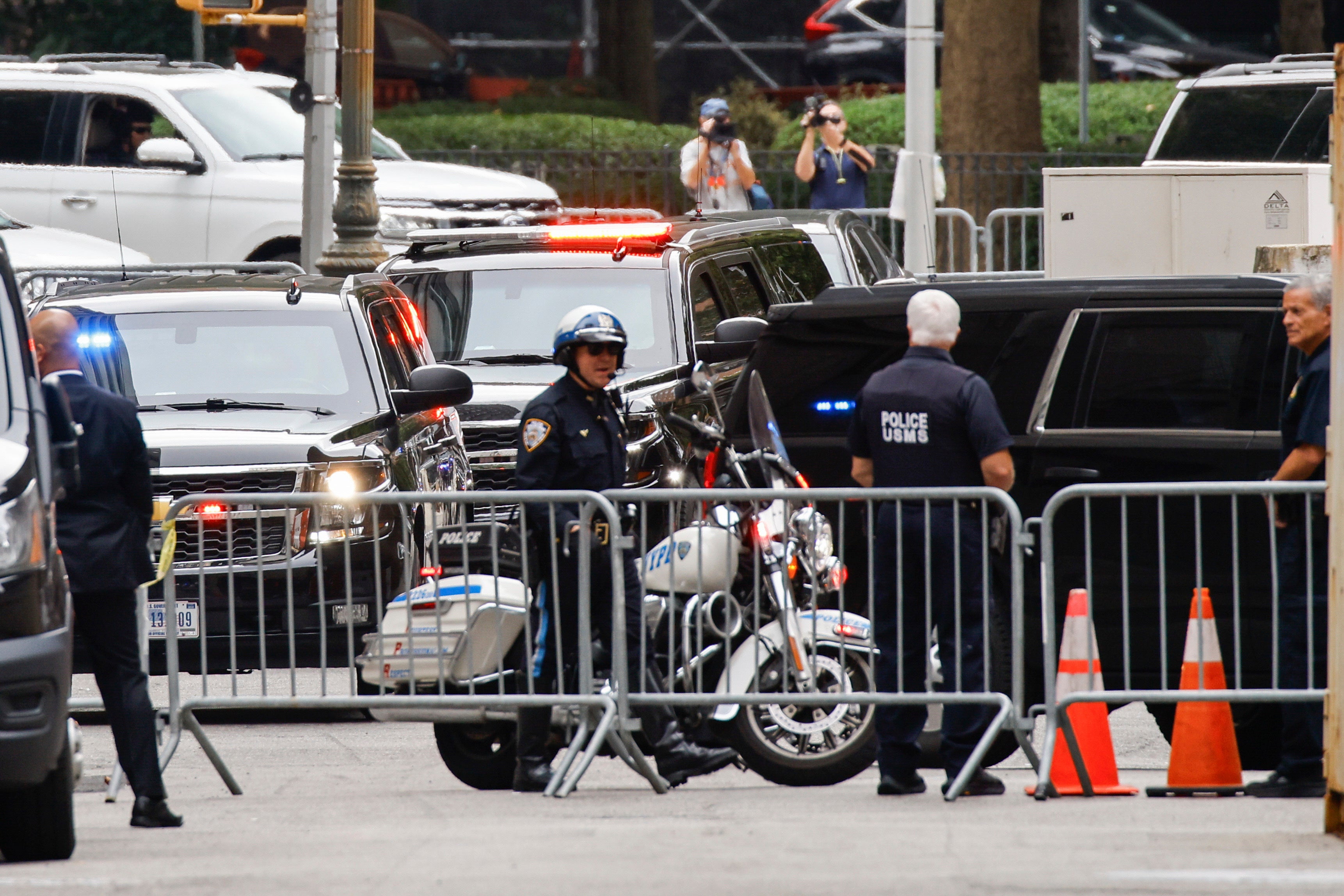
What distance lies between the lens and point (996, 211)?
59.7ft

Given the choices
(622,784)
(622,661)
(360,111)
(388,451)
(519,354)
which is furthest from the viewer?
(360,111)

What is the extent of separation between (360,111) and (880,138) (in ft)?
32.4

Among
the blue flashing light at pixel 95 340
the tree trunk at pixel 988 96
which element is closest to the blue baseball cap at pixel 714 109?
the tree trunk at pixel 988 96

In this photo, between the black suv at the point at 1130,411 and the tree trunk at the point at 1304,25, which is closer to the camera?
the black suv at the point at 1130,411

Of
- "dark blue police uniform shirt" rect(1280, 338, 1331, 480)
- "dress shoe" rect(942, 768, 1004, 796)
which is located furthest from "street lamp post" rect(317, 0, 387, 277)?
"dark blue police uniform shirt" rect(1280, 338, 1331, 480)

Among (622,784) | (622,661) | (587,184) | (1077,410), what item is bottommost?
(622,784)

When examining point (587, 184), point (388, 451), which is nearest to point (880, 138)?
point (587, 184)

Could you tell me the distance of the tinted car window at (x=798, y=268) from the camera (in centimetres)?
1340

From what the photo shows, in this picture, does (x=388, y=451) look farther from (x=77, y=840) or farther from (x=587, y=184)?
(x=587, y=184)

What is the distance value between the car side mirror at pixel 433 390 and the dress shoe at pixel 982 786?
3387 millimetres

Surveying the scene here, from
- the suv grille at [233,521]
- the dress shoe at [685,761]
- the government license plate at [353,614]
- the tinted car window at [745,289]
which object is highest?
the tinted car window at [745,289]

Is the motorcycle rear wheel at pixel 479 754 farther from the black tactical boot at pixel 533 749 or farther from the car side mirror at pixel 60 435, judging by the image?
the car side mirror at pixel 60 435

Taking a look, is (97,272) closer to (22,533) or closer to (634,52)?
(22,533)

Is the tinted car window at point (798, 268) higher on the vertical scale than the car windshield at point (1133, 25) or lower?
lower
